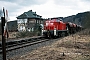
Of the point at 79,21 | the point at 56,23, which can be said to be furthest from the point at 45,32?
the point at 79,21

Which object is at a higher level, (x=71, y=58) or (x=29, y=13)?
(x=29, y=13)

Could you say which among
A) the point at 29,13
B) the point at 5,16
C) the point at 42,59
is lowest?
the point at 42,59

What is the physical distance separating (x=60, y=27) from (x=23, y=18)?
2192 inches

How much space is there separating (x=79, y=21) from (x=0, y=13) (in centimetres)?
12235

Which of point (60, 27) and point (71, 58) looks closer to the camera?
point (71, 58)

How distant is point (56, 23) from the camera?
27422 millimetres

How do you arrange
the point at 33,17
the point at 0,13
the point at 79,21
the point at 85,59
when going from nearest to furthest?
the point at 0,13 < the point at 85,59 < the point at 33,17 < the point at 79,21

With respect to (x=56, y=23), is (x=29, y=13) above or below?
above

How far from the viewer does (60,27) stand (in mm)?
27719

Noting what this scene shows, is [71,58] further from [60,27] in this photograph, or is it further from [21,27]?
[21,27]

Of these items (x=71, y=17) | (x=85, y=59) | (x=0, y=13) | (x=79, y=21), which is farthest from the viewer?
(x=71, y=17)

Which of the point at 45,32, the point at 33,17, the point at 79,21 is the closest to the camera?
the point at 45,32

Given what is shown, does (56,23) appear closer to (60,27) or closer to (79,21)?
(60,27)

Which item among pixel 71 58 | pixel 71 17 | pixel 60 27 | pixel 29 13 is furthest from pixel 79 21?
pixel 71 58
